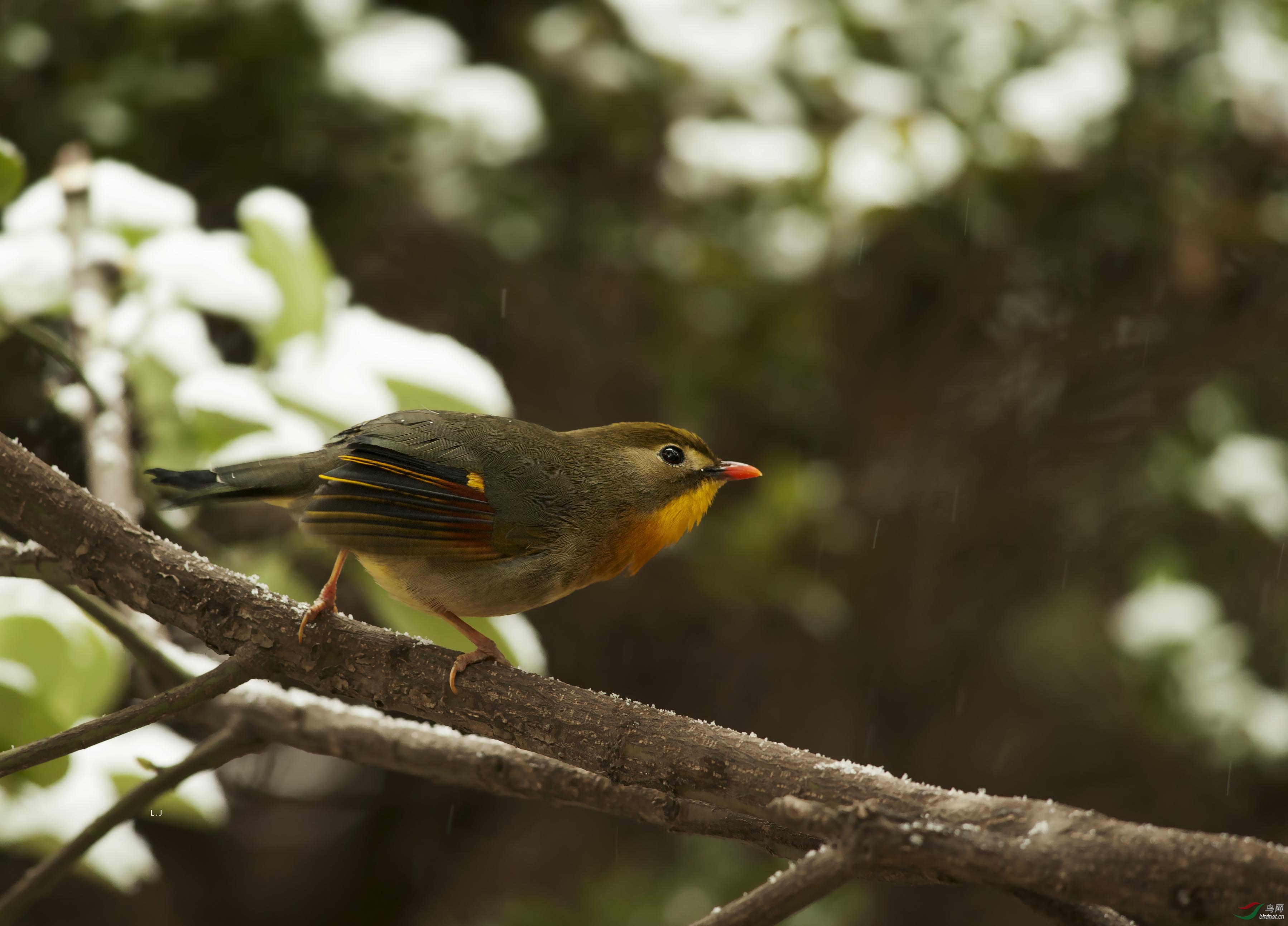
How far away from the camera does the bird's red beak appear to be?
9.11 ft

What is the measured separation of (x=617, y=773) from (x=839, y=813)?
47 centimetres

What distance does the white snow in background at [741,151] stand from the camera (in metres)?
3.45

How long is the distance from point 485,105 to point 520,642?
1.90 meters

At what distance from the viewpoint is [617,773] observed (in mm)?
1573

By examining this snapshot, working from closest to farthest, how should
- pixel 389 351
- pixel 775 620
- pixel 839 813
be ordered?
1. pixel 839 813
2. pixel 389 351
3. pixel 775 620

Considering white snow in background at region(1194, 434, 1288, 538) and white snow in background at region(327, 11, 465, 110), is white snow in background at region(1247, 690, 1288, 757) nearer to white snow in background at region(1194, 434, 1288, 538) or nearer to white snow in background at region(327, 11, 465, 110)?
white snow in background at region(1194, 434, 1288, 538)

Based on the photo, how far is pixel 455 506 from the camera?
2133 millimetres

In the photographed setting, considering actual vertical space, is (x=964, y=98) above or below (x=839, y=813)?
above

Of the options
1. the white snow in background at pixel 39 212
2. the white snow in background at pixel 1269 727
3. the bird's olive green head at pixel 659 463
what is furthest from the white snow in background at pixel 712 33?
the white snow in background at pixel 1269 727

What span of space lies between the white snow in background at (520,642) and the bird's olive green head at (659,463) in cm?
45

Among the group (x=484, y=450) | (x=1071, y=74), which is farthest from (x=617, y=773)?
(x=1071, y=74)

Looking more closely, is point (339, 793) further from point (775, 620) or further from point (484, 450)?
point (484, 450)

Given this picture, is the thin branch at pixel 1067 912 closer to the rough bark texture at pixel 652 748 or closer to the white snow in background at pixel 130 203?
the rough bark texture at pixel 652 748

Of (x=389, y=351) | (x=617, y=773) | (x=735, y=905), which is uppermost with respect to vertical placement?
(x=389, y=351)
